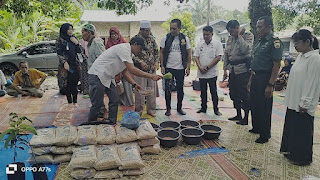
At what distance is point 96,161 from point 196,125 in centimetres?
177

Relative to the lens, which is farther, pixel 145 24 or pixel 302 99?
pixel 145 24

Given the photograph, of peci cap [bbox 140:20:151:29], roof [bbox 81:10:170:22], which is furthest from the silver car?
peci cap [bbox 140:20:151:29]

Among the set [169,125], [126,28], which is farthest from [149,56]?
[126,28]

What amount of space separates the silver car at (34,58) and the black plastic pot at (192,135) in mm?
8600

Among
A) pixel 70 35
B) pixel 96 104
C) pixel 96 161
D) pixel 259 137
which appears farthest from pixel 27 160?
pixel 259 137

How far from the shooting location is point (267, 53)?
3141 mm

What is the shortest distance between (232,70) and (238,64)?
158mm

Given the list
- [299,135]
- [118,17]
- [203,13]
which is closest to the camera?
[299,135]

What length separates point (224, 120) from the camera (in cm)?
432

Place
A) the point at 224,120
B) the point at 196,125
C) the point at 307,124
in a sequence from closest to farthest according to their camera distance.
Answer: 1. the point at 307,124
2. the point at 196,125
3. the point at 224,120

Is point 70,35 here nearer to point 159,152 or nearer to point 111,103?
point 111,103

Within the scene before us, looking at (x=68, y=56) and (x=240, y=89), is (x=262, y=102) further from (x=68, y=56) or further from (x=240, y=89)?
(x=68, y=56)

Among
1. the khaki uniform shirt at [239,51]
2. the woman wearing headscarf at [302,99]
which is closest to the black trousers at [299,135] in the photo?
the woman wearing headscarf at [302,99]

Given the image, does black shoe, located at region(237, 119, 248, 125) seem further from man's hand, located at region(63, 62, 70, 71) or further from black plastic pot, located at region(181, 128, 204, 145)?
man's hand, located at region(63, 62, 70, 71)
